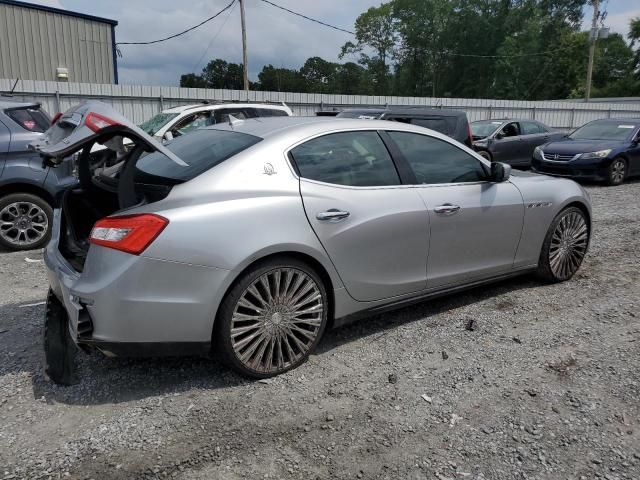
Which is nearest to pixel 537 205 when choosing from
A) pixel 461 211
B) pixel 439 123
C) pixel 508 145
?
pixel 461 211

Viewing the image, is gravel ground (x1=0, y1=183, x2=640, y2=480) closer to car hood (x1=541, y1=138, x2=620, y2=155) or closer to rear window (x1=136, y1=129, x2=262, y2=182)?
rear window (x1=136, y1=129, x2=262, y2=182)

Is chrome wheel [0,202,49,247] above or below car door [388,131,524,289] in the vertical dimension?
below

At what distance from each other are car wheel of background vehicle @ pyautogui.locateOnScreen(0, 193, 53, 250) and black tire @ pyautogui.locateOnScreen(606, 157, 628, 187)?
10.8m

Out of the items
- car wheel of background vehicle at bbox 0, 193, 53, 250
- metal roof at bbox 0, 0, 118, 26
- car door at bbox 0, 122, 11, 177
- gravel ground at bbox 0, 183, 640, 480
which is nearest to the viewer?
gravel ground at bbox 0, 183, 640, 480

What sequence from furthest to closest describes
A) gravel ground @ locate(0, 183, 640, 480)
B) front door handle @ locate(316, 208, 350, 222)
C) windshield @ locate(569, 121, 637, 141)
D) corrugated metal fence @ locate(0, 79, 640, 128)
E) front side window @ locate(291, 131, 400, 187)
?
corrugated metal fence @ locate(0, 79, 640, 128) → windshield @ locate(569, 121, 637, 141) → front side window @ locate(291, 131, 400, 187) → front door handle @ locate(316, 208, 350, 222) → gravel ground @ locate(0, 183, 640, 480)

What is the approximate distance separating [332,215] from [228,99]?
1539 cm

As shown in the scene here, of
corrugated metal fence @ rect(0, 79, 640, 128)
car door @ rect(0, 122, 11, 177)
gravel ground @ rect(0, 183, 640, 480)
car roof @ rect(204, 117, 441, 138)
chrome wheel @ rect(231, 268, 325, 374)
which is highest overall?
corrugated metal fence @ rect(0, 79, 640, 128)

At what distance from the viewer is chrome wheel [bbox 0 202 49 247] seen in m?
6.17

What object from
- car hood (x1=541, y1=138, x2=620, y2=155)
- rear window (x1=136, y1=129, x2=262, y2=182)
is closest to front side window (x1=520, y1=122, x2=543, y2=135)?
car hood (x1=541, y1=138, x2=620, y2=155)

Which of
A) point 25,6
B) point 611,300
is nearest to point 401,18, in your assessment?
point 25,6

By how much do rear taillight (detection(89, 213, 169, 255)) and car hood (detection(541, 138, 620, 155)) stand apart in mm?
10853

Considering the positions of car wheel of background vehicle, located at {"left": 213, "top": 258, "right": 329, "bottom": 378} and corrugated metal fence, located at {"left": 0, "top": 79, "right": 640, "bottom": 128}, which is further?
corrugated metal fence, located at {"left": 0, "top": 79, "right": 640, "bottom": 128}

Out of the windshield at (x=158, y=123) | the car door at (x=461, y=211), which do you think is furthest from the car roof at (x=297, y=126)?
the windshield at (x=158, y=123)

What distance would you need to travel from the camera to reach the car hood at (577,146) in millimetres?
11602
